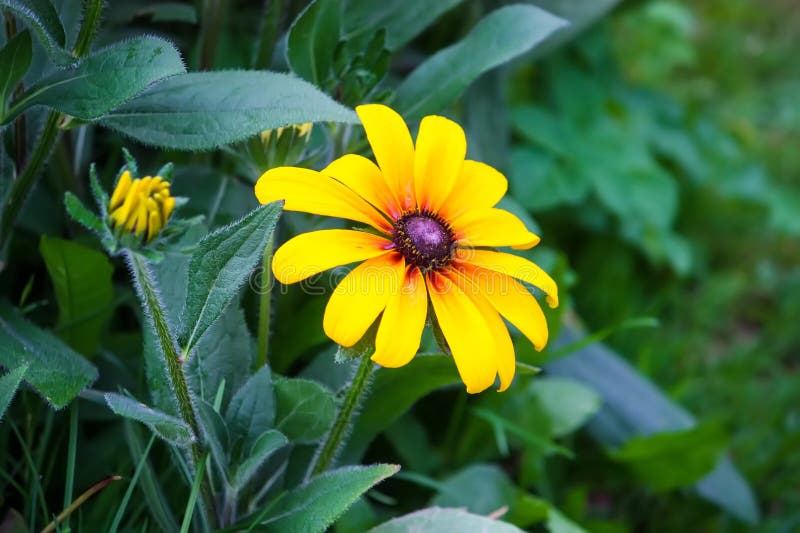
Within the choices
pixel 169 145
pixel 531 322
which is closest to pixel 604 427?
pixel 531 322

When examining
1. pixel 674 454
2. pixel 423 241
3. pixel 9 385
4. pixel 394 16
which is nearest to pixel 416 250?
pixel 423 241

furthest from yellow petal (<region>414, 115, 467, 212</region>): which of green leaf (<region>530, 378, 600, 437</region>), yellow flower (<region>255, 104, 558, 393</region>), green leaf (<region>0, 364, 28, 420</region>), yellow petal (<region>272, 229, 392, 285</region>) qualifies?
green leaf (<region>530, 378, 600, 437</region>)

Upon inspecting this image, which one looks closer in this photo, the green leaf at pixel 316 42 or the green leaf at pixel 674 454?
the green leaf at pixel 316 42

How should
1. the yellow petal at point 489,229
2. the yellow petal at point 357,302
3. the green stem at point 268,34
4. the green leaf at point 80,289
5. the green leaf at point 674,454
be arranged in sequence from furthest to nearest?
the green leaf at point 674,454 < the green stem at point 268,34 < the green leaf at point 80,289 < the yellow petal at point 489,229 < the yellow petal at point 357,302

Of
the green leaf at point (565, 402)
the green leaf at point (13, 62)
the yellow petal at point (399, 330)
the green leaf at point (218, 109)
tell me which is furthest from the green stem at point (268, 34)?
the green leaf at point (565, 402)

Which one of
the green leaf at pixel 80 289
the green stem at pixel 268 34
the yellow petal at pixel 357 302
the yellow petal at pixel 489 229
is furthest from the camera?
the green stem at pixel 268 34

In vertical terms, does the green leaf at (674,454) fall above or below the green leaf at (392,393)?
below

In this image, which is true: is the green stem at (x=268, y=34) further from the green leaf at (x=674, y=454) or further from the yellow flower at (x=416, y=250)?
the green leaf at (x=674, y=454)

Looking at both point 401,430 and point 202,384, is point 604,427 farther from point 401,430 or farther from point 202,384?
point 202,384
